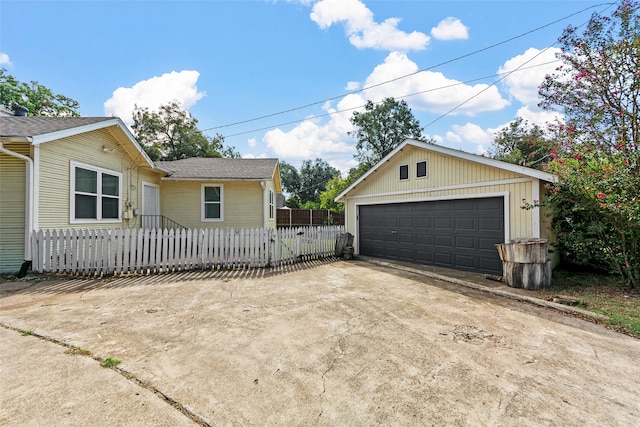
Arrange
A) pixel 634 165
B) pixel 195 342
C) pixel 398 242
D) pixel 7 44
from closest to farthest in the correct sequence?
pixel 195 342 < pixel 634 165 < pixel 398 242 < pixel 7 44

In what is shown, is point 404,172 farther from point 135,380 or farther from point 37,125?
point 37,125

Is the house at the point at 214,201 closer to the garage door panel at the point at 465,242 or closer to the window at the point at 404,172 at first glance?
the window at the point at 404,172

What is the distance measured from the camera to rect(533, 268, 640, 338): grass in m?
3.86

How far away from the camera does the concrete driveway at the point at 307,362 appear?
6.59 feet

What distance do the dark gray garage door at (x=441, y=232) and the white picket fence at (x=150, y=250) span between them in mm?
3494

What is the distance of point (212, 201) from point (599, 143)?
39.2 feet

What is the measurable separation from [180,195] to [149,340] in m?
9.13

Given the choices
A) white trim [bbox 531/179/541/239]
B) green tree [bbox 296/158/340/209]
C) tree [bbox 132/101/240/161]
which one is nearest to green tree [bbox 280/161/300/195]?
green tree [bbox 296/158/340/209]

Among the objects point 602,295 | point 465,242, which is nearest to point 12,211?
point 465,242

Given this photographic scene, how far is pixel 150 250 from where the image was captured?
22.4 feet

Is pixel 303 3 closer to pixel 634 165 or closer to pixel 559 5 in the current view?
pixel 559 5

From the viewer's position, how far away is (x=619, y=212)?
15.7 feet

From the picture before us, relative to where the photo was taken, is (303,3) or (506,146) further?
(506,146)

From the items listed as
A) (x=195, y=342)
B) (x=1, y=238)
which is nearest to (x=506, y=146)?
(x=195, y=342)
